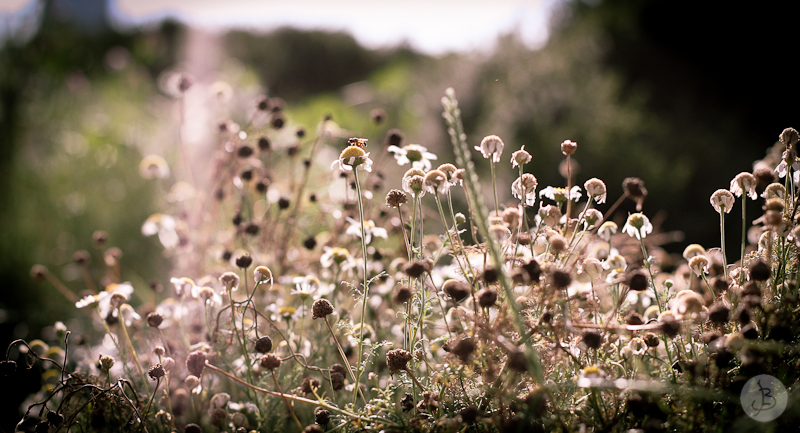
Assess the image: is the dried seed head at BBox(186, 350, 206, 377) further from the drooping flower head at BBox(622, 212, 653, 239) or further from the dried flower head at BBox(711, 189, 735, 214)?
the dried flower head at BBox(711, 189, 735, 214)

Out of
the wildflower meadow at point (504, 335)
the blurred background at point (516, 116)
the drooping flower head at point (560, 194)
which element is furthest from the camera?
the blurred background at point (516, 116)

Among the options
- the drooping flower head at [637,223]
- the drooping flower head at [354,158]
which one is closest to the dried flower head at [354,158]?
the drooping flower head at [354,158]

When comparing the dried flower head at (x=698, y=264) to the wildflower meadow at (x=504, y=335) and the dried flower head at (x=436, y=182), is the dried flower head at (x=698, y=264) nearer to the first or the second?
the wildflower meadow at (x=504, y=335)

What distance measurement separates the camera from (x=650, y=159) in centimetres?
347

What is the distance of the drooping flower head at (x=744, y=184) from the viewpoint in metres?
0.82

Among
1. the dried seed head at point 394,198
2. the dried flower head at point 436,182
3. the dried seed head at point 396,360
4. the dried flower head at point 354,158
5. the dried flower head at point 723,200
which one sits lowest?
the dried seed head at point 396,360

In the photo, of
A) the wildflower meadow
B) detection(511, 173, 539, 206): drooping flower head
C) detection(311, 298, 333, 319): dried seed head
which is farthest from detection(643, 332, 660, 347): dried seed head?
detection(311, 298, 333, 319): dried seed head

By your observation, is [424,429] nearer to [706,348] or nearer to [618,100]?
[706,348]

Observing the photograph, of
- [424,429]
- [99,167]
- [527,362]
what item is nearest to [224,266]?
[424,429]

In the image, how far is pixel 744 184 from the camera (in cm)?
83

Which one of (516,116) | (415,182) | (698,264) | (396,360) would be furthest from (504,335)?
(516,116)

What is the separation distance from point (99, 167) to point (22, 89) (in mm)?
762

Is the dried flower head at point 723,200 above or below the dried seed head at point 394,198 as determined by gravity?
above

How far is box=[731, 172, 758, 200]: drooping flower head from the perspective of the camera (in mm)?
824
